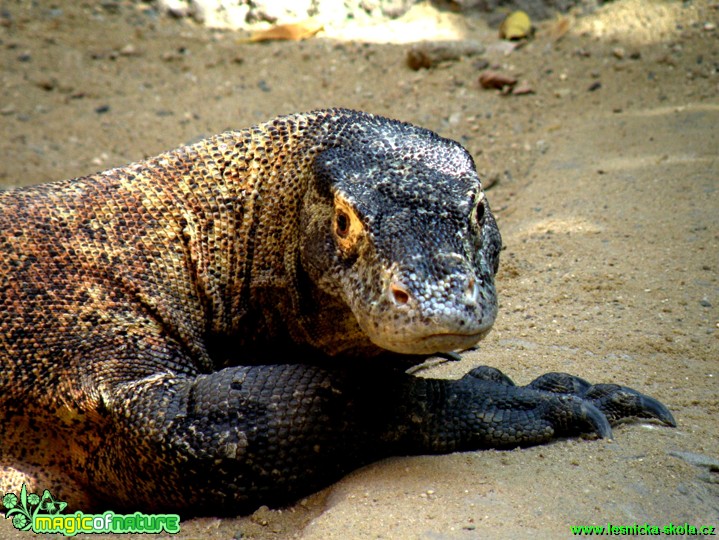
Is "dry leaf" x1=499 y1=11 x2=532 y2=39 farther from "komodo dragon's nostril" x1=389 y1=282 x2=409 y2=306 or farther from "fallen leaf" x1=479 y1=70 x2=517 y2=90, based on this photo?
"komodo dragon's nostril" x1=389 y1=282 x2=409 y2=306

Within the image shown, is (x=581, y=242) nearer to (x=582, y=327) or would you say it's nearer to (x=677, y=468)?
(x=582, y=327)

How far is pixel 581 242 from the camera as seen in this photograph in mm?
5418

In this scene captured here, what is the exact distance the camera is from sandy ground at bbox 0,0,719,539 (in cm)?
297

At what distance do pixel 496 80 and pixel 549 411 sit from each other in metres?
5.27

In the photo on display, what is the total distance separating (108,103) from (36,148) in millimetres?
1064

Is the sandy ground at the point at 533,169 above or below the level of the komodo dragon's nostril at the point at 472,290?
below

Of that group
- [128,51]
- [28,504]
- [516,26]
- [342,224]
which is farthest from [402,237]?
[128,51]

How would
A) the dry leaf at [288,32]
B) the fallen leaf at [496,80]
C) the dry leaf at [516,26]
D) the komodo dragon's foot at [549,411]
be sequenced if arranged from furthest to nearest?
the dry leaf at [288,32] → the dry leaf at [516,26] → the fallen leaf at [496,80] → the komodo dragon's foot at [549,411]

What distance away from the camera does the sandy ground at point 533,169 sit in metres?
2.97

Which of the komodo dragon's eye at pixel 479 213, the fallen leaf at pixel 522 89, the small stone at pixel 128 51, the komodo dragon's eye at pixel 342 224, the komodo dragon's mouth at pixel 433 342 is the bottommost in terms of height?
the small stone at pixel 128 51

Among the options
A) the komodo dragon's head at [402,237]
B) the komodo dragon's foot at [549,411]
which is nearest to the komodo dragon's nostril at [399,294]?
the komodo dragon's head at [402,237]

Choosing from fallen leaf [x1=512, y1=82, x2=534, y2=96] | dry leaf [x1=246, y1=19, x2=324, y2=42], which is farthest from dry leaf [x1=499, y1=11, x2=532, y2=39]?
dry leaf [x1=246, y1=19, x2=324, y2=42]

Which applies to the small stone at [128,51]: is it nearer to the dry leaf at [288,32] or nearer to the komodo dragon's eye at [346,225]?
the dry leaf at [288,32]

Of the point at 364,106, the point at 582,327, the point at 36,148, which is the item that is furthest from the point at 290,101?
the point at 582,327
